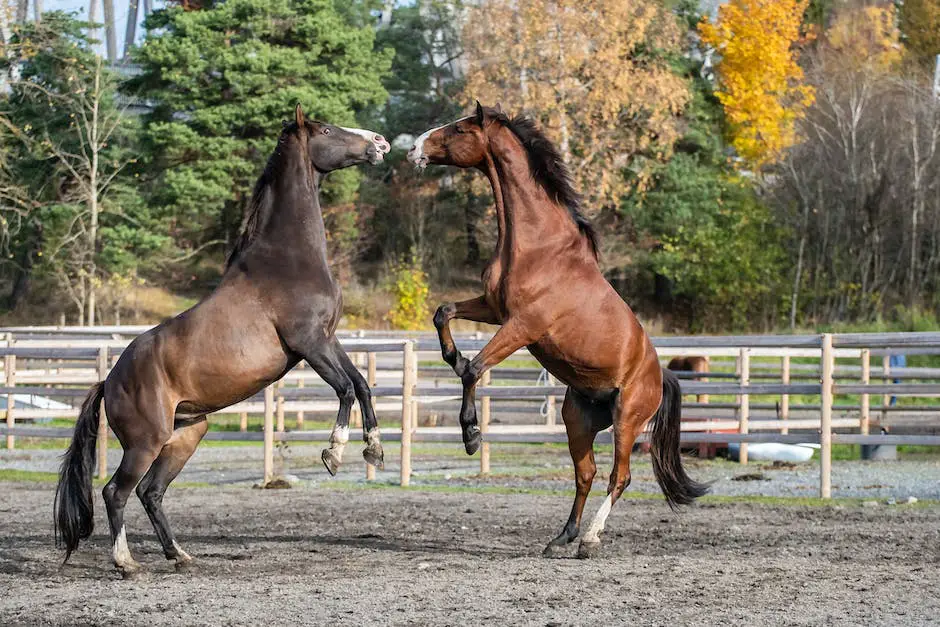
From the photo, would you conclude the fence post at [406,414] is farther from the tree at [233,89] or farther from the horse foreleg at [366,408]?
the tree at [233,89]

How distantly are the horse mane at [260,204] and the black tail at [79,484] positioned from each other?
117cm

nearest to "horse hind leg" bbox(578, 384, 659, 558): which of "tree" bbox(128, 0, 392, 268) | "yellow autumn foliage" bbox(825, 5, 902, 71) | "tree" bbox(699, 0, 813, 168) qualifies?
"tree" bbox(128, 0, 392, 268)

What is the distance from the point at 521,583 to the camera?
19.4ft

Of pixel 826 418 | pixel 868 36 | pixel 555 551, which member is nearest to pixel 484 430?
pixel 826 418

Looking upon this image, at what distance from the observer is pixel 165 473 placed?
673 cm

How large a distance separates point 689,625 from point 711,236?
97.1 ft

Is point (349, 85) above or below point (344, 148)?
above

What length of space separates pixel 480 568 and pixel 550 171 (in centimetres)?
234

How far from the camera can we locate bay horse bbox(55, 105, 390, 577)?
626cm

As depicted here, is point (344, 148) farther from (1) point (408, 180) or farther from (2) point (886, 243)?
(1) point (408, 180)

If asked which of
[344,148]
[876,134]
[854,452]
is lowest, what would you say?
[854,452]

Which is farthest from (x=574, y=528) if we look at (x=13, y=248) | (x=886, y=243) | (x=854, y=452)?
(x=13, y=248)

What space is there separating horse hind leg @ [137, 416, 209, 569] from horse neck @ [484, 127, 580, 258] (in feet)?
6.88

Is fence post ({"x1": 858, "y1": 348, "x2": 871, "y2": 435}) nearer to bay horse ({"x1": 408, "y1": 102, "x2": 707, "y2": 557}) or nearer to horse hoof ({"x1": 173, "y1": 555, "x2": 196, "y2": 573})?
bay horse ({"x1": 408, "y1": 102, "x2": 707, "y2": 557})
